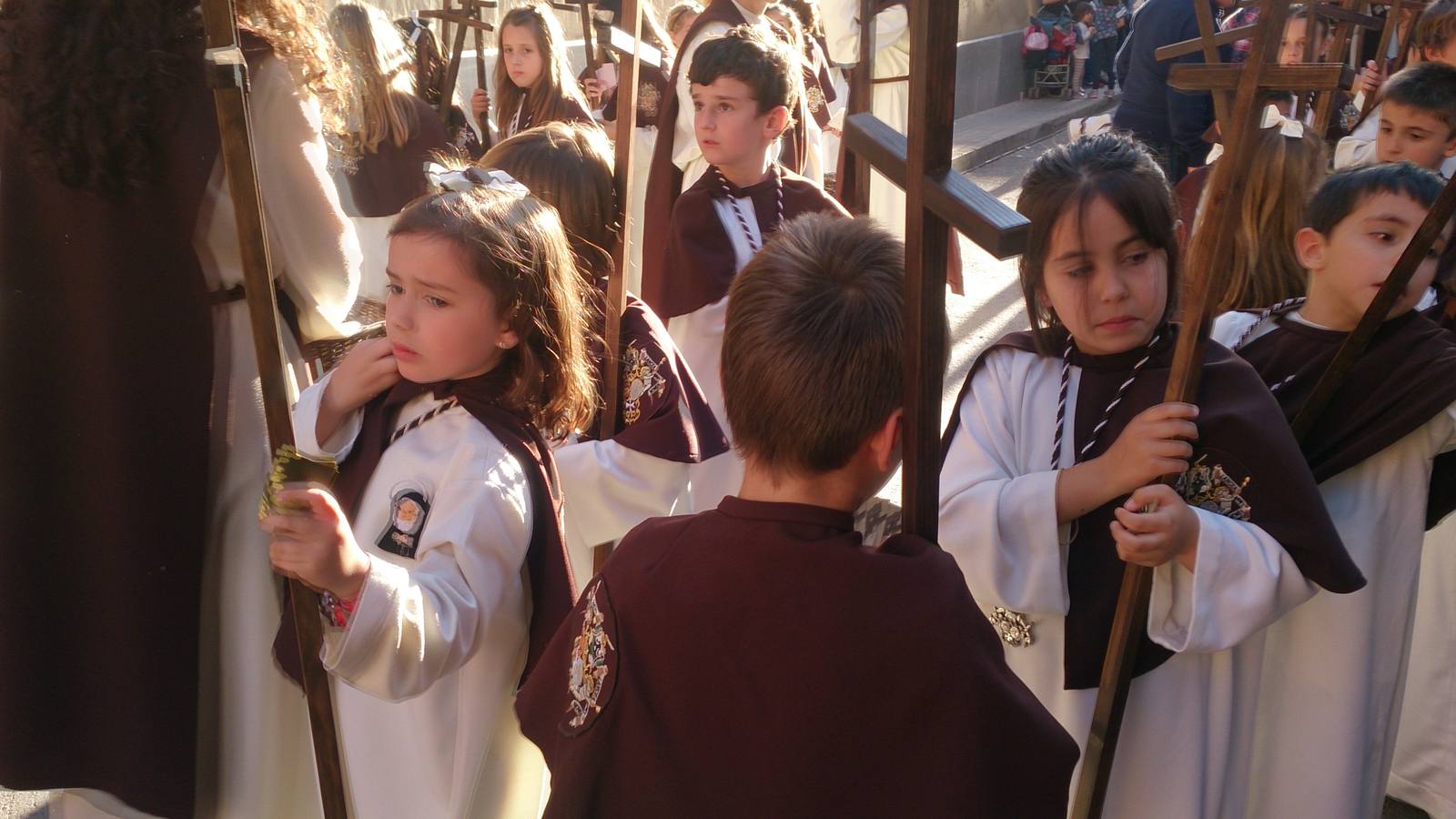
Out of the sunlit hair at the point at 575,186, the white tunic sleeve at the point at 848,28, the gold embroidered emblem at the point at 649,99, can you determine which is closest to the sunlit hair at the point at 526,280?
the sunlit hair at the point at 575,186

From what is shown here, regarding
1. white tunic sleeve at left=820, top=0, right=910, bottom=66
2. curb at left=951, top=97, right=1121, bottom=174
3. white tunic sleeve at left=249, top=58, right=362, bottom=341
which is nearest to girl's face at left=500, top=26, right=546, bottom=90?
white tunic sleeve at left=820, top=0, right=910, bottom=66

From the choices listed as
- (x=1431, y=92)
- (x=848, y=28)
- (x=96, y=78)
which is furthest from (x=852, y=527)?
(x=848, y=28)

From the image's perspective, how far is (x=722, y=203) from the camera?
329 centimetres

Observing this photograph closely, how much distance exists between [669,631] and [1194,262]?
2.46ft

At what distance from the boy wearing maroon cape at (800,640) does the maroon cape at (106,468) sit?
0.98m

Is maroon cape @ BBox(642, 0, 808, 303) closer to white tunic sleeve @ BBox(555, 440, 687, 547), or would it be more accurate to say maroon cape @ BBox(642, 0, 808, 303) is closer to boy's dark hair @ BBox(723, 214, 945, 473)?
white tunic sleeve @ BBox(555, 440, 687, 547)

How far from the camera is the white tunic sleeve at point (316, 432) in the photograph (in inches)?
74.0

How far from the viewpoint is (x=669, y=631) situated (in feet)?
4.20

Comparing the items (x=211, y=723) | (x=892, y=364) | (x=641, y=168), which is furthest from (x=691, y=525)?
(x=641, y=168)

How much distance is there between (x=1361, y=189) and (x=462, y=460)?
161 cm

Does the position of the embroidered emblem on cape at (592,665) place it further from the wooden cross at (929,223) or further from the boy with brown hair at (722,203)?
the boy with brown hair at (722,203)

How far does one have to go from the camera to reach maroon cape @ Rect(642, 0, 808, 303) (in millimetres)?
4406

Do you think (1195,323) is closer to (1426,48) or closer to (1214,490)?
(1214,490)

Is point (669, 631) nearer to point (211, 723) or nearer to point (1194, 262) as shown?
point (1194, 262)
